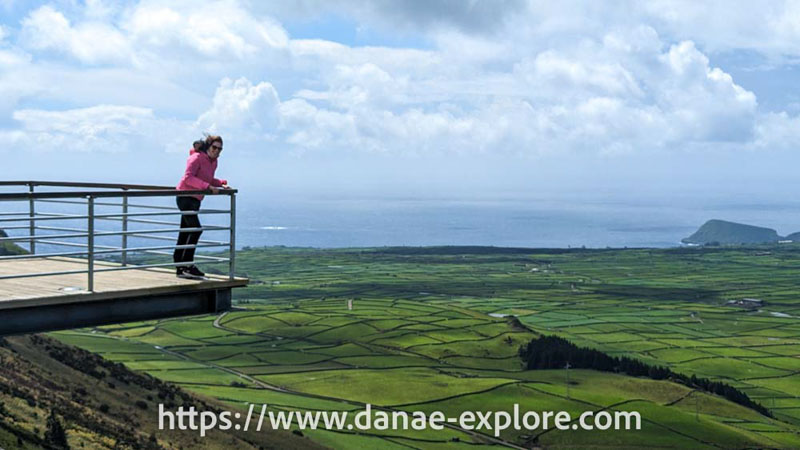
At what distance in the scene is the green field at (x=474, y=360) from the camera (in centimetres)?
9000

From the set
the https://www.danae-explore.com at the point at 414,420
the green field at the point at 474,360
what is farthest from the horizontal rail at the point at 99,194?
the green field at the point at 474,360

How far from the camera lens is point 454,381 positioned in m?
105

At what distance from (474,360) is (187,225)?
107 m

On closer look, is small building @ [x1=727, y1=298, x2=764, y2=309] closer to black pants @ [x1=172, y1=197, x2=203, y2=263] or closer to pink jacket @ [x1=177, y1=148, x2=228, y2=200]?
black pants @ [x1=172, y1=197, x2=203, y2=263]

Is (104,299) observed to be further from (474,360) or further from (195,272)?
(474,360)

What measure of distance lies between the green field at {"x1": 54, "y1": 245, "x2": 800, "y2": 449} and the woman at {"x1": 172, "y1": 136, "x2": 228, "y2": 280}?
66.8 m

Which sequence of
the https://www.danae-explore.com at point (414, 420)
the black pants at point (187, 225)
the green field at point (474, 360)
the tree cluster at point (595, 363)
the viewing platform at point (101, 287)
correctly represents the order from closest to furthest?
the viewing platform at point (101, 287) → the black pants at point (187, 225) → the https://www.danae-explore.com at point (414, 420) → the green field at point (474, 360) → the tree cluster at point (595, 363)

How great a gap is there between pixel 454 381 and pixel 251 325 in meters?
45.8

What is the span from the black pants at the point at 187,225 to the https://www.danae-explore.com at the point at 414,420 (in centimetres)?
6568

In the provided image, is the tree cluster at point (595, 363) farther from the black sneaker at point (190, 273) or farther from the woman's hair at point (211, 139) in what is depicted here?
the woman's hair at point (211, 139)

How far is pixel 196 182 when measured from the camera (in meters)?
15.1

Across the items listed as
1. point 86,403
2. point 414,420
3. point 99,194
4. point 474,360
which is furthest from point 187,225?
point 474,360

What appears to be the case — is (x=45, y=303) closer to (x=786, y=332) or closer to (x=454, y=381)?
(x=454, y=381)

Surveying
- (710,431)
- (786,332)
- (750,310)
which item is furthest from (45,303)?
(750,310)
